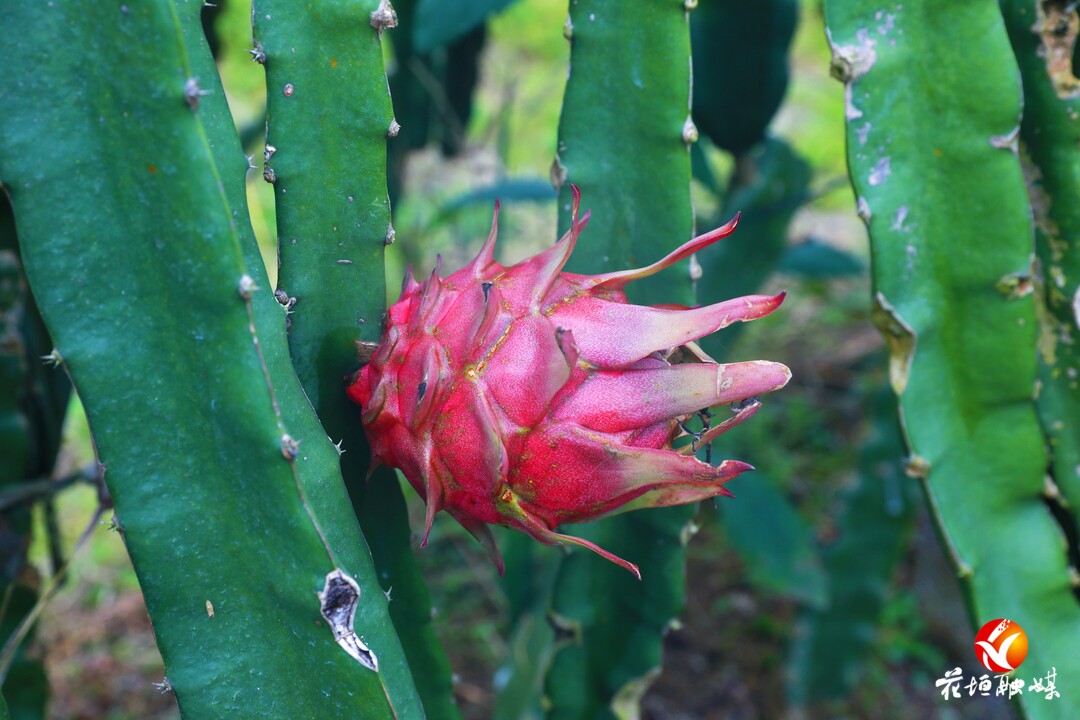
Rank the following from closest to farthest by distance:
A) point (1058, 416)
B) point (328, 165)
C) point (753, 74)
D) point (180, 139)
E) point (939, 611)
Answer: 1. point (180, 139)
2. point (328, 165)
3. point (1058, 416)
4. point (753, 74)
5. point (939, 611)

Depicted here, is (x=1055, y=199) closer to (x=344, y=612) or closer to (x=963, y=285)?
(x=963, y=285)

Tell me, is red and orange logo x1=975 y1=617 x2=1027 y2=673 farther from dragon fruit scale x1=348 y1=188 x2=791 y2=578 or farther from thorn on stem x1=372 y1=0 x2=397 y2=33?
thorn on stem x1=372 y1=0 x2=397 y2=33

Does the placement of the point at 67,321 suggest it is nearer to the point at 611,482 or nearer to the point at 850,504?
the point at 611,482

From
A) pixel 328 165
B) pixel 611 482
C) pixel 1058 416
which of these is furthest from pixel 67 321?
pixel 1058 416

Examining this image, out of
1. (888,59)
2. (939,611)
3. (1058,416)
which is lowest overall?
(939,611)

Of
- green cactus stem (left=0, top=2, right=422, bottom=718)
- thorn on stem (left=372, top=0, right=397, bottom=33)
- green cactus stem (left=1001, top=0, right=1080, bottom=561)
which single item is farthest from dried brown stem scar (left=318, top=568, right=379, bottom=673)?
green cactus stem (left=1001, top=0, right=1080, bottom=561)

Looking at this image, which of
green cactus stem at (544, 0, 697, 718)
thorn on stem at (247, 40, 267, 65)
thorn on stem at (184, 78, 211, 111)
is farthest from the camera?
green cactus stem at (544, 0, 697, 718)
